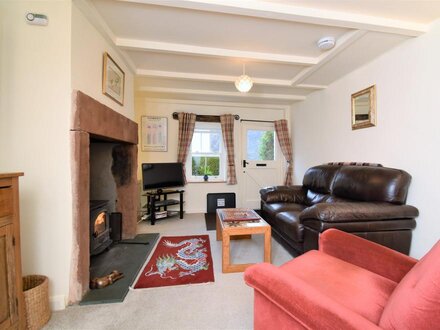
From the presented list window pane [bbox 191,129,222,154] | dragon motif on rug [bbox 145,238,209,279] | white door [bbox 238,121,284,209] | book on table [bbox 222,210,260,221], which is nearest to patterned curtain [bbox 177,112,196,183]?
window pane [bbox 191,129,222,154]

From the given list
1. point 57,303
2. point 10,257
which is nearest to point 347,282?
point 10,257

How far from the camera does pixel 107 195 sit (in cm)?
279

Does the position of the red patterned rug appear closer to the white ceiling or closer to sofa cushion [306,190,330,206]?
sofa cushion [306,190,330,206]

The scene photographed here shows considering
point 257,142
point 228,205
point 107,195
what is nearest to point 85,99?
point 107,195

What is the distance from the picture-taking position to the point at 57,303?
1.53 meters

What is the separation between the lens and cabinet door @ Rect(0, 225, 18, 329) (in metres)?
1.12

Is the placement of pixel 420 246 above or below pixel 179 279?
above

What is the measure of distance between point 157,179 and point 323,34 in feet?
10.4

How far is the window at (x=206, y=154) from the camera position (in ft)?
14.5

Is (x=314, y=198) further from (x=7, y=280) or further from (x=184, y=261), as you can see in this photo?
(x=7, y=280)

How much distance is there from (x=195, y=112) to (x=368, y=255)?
3.79m

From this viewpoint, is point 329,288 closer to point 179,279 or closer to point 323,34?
→ point 179,279

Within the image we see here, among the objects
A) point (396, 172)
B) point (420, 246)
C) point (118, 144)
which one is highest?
point (118, 144)

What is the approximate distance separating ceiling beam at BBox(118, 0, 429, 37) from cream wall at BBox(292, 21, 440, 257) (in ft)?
1.08
